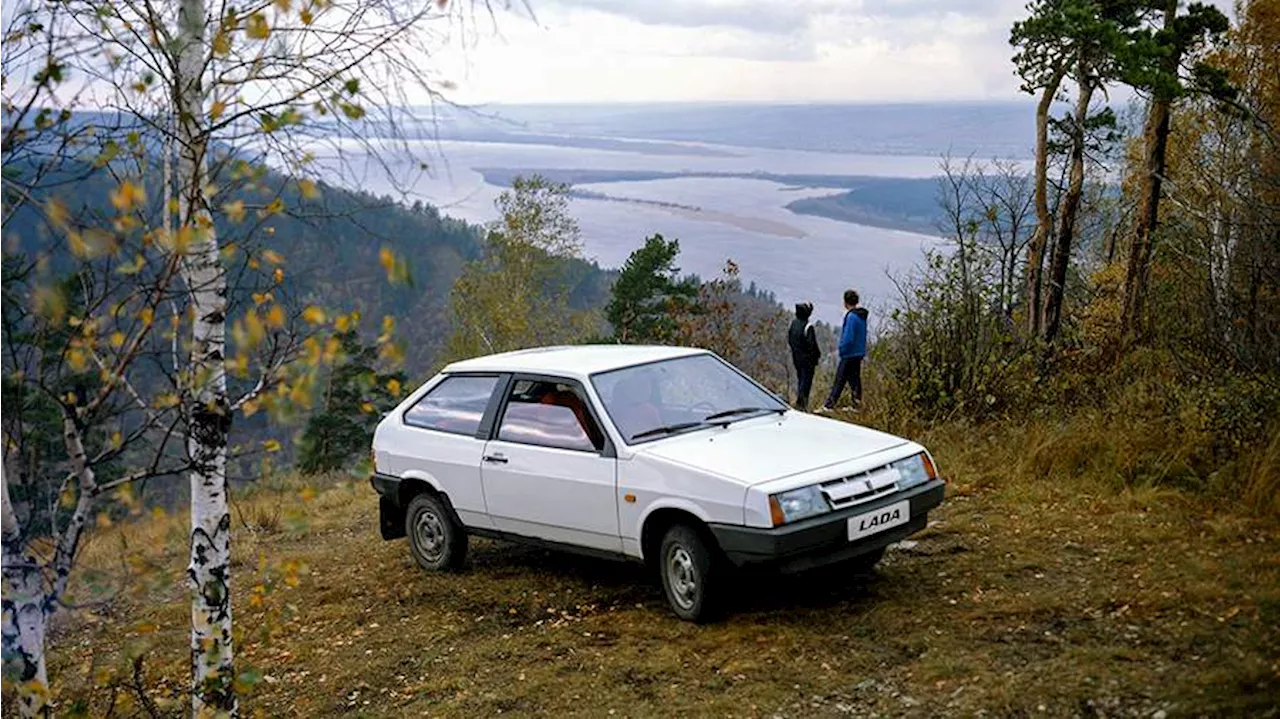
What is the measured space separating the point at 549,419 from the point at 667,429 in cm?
89

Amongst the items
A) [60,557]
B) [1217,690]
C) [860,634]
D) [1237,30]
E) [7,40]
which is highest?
[1237,30]

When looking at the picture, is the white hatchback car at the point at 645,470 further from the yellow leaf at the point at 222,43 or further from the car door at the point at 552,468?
the yellow leaf at the point at 222,43

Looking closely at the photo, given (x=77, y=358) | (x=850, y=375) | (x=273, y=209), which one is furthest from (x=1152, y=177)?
(x=77, y=358)

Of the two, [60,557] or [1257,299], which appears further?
[1257,299]

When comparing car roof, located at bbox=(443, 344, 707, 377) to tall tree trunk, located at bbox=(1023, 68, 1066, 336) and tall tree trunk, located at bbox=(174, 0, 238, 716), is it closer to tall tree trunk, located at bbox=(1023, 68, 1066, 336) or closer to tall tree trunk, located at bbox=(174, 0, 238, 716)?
tall tree trunk, located at bbox=(174, 0, 238, 716)

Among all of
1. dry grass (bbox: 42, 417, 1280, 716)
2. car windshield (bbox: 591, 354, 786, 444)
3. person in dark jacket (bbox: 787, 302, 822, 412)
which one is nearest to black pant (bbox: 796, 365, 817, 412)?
person in dark jacket (bbox: 787, 302, 822, 412)

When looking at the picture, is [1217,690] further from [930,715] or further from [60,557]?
[60,557]

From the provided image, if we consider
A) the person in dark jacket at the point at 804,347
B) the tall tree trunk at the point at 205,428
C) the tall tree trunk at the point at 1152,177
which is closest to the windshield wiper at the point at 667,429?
the tall tree trunk at the point at 205,428

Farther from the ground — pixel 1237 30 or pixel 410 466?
pixel 1237 30

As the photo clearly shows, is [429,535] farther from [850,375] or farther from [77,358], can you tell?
[850,375]

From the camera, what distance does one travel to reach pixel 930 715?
16.4ft

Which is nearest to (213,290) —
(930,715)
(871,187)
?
(930,715)

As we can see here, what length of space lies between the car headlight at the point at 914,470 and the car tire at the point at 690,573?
4.07 ft

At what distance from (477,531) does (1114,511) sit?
4752 mm
